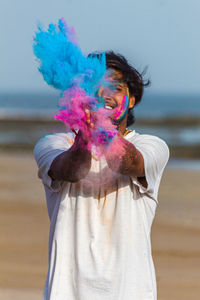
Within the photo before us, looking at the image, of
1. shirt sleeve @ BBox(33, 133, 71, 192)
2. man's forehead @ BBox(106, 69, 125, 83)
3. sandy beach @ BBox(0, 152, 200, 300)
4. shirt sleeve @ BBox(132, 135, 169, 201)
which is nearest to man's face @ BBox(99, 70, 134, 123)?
man's forehead @ BBox(106, 69, 125, 83)

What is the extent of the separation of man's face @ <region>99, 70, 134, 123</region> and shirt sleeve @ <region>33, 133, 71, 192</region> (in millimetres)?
262

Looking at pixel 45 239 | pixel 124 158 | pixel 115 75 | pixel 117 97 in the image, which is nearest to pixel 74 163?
pixel 124 158

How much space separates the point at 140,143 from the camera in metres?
2.46

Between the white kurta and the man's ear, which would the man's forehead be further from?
the white kurta

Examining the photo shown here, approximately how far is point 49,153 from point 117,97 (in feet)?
1.25

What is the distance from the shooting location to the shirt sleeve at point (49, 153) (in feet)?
7.78

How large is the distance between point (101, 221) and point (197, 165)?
434 inches

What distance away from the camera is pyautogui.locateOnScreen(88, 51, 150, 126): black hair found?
2547 millimetres

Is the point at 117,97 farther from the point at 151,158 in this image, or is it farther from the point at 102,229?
the point at 102,229

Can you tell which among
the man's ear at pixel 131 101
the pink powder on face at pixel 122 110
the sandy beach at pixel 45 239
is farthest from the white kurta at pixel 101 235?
the sandy beach at pixel 45 239

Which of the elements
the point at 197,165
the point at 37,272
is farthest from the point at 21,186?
the point at 197,165

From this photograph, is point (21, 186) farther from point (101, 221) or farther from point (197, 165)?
point (101, 221)

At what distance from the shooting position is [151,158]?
2357mm

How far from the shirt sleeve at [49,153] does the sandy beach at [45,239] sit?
252 centimetres
